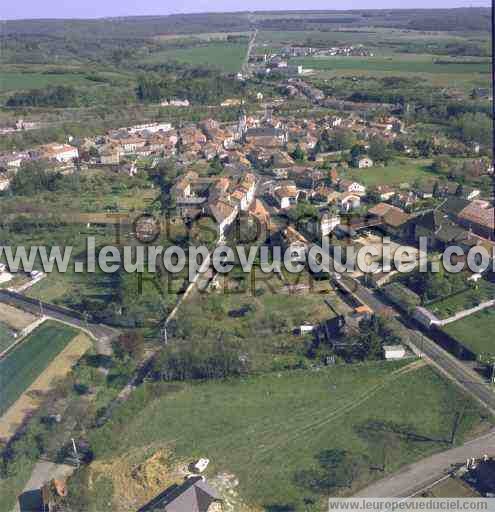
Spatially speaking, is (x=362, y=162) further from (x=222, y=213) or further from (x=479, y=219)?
(x=222, y=213)

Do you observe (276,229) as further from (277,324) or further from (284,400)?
(284,400)

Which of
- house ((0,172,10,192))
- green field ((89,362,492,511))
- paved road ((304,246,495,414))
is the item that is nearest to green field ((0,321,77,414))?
green field ((89,362,492,511))

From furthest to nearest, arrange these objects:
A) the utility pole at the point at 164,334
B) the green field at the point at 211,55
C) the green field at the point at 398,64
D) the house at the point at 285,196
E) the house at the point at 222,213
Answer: the green field at the point at 211,55 < the green field at the point at 398,64 < the house at the point at 285,196 < the house at the point at 222,213 < the utility pole at the point at 164,334

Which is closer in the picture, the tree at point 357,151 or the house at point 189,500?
the house at point 189,500

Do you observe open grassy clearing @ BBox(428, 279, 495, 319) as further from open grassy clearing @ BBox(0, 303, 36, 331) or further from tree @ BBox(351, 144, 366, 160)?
tree @ BBox(351, 144, 366, 160)

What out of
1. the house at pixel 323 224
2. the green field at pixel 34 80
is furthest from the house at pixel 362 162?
the green field at pixel 34 80

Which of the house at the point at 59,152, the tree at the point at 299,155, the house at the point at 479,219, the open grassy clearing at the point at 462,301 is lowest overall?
the open grassy clearing at the point at 462,301

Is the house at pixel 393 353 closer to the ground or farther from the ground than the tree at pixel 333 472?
farther from the ground

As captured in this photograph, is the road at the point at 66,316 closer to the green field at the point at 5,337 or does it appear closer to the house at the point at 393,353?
the green field at the point at 5,337
